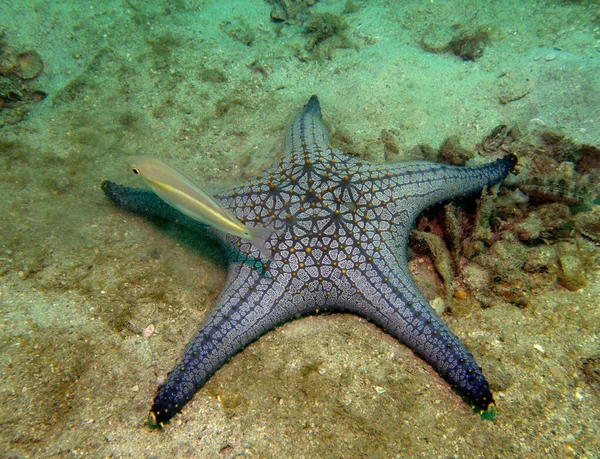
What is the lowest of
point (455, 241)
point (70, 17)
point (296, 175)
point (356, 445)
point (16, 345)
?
point (356, 445)

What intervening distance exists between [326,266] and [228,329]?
1263 millimetres

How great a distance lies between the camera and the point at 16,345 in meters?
3.86

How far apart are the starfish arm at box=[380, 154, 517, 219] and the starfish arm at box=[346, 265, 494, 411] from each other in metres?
1.00

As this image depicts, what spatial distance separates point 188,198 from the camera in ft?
10.1

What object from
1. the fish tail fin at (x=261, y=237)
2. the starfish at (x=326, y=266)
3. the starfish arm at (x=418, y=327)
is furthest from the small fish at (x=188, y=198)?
the starfish arm at (x=418, y=327)

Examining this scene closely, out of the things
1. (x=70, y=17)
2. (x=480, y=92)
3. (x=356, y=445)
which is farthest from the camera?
(x=70, y=17)

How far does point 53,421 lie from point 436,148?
21.3 ft

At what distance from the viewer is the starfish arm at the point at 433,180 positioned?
447 centimetres

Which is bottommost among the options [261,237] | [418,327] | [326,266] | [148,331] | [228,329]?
[418,327]

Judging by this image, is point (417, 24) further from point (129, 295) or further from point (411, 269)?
point (129, 295)

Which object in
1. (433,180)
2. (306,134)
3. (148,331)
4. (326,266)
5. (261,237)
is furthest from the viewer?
(306,134)

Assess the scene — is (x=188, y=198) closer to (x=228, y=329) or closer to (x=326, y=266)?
(x=228, y=329)

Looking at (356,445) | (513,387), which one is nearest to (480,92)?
(513,387)

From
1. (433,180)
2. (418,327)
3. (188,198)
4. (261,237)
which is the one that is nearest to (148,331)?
(261,237)
